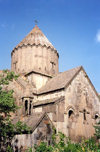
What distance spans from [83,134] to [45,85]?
256 inches

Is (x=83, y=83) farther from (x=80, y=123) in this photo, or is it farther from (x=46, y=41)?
(x=46, y=41)

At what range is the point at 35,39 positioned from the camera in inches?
959

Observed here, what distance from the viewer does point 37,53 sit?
2308 cm

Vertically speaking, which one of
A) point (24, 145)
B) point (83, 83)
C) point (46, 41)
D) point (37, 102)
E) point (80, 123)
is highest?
point (46, 41)

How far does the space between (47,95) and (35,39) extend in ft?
27.1

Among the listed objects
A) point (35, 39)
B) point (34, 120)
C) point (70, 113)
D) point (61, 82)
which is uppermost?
point (35, 39)

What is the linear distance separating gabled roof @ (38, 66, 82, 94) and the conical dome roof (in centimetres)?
507

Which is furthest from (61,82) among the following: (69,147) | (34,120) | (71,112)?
(69,147)

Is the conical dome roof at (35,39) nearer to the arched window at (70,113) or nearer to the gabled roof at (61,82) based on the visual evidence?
the gabled roof at (61,82)

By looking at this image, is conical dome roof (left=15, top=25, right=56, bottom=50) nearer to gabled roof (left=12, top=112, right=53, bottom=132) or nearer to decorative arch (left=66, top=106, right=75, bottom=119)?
decorative arch (left=66, top=106, right=75, bottom=119)

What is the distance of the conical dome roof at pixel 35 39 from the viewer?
23.8 m

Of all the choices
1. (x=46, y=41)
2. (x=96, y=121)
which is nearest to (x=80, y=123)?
(x=96, y=121)

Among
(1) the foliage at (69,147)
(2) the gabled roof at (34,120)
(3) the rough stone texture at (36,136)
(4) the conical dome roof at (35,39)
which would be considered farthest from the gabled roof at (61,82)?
(4) the conical dome roof at (35,39)

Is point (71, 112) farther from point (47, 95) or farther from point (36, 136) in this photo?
point (36, 136)
